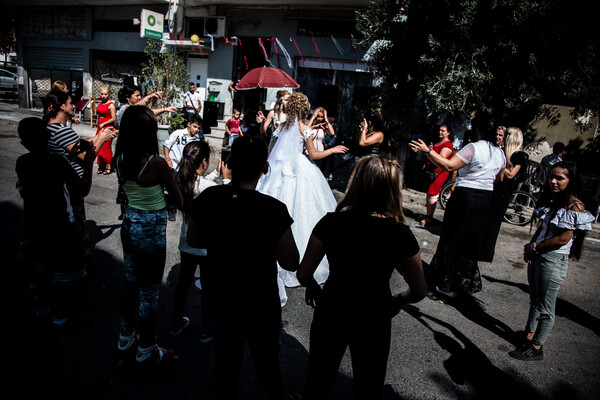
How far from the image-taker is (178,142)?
17.2ft

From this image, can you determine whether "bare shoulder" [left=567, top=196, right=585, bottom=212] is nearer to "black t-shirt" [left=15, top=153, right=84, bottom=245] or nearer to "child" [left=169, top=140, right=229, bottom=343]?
"child" [left=169, top=140, right=229, bottom=343]

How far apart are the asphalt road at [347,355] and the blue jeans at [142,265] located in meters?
0.43

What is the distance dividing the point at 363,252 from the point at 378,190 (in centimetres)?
34

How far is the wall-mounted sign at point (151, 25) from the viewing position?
48.5ft

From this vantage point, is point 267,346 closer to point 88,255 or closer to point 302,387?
point 302,387

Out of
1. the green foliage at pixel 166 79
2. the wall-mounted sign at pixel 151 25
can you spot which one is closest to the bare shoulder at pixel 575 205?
the green foliage at pixel 166 79

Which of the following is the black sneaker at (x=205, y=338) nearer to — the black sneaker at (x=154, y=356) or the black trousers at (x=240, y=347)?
the black sneaker at (x=154, y=356)

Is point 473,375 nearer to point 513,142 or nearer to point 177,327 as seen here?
point 177,327

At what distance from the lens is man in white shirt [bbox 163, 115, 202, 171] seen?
510cm

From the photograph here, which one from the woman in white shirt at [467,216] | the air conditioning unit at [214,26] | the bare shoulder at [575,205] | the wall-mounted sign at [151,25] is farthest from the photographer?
the air conditioning unit at [214,26]

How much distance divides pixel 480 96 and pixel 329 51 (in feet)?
24.1

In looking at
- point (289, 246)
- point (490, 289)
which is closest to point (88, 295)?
point (289, 246)

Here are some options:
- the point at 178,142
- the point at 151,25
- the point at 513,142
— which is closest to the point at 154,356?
the point at 178,142

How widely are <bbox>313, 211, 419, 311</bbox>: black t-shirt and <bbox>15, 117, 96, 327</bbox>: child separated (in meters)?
2.18
